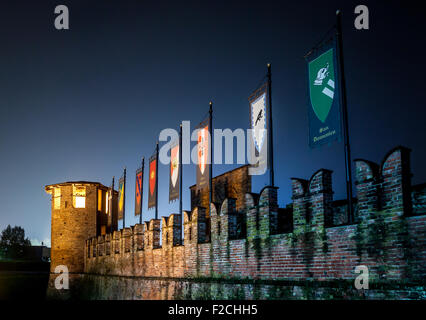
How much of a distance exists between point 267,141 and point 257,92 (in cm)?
161

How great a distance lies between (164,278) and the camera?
622 inches

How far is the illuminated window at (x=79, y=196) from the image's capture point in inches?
1271

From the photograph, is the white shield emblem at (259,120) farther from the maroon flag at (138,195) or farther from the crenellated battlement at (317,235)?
the maroon flag at (138,195)

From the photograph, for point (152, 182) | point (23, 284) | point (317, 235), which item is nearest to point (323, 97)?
point (317, 235)

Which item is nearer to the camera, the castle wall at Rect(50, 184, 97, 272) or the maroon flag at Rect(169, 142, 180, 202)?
the maroon flag at Rect(169, 142, 180, 202)

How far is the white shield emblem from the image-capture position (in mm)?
11719

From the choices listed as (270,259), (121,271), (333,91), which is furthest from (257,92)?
(121,271)

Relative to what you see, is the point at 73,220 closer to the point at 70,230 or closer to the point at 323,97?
the point at 70,230

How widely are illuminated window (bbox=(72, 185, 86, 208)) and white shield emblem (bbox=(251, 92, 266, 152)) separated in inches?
910

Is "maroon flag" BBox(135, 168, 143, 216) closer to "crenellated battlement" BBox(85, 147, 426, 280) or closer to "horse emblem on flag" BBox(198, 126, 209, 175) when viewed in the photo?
"crenellated battlement" BBox(85, 147, 426, 280)

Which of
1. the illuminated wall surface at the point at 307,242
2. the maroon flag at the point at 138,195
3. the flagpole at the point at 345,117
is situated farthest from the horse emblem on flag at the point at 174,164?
the flagpole at the point at 345,117

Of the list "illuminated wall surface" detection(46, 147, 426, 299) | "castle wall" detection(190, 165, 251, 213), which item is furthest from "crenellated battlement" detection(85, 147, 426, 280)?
"castle wall" detection(190, 165, 251, 213)

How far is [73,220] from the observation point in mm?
31922
